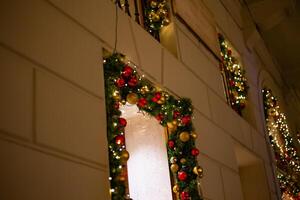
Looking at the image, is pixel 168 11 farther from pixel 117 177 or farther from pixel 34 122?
pixel 34 122

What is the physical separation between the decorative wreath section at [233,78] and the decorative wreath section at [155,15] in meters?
2.21

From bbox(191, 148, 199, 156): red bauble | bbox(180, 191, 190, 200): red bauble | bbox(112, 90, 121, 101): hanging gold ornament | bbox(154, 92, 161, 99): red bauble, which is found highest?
bbox(154, 92, 161, 99): red bauble

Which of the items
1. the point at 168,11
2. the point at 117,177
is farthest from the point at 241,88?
the point at 117,177

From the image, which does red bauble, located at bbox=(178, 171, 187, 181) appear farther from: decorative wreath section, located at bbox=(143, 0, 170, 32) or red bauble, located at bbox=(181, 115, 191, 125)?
decorative wreath section, located at bbox=(143, 0, 170, 32)

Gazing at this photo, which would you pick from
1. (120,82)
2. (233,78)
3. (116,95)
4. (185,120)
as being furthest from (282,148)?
(116,95)

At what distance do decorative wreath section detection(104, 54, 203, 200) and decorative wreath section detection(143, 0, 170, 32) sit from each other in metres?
1.04

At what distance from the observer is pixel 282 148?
10508 millimetres

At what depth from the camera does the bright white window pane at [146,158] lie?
16.8 feet

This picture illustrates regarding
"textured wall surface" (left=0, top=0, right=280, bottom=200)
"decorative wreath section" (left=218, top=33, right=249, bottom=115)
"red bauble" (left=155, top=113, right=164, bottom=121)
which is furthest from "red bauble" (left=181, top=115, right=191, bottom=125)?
"decorative wreath section" (left=218, top=33, right=249, bottom=115)

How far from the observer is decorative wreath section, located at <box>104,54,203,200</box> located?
3943 millimetres

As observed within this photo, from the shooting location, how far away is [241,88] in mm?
8258

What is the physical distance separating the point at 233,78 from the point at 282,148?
120 inches

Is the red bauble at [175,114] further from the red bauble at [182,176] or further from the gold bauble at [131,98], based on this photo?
the gold bauble at [131,98]

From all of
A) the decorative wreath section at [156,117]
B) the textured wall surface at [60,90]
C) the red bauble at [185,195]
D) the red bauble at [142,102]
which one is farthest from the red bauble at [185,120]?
the red bauble at [185,195]
